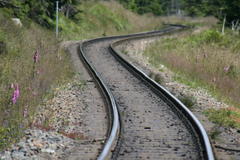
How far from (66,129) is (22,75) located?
3818 mm

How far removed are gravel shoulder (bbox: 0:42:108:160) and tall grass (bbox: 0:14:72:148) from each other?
259 millimetres

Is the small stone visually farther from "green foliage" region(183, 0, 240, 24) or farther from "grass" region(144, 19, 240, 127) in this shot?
"green foliage" region(183, 0, 240, 24)

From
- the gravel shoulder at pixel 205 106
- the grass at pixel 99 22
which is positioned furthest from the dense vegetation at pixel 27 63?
the gravel shoulder at pixel 205 106

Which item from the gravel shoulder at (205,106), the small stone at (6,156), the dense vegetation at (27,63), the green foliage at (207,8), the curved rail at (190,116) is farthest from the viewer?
the green foliage at (207,8)

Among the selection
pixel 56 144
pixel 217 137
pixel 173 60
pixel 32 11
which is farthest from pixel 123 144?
pixel 32 11

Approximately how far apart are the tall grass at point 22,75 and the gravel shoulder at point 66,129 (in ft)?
0.85

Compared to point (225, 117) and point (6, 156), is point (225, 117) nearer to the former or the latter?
point (225, 117)

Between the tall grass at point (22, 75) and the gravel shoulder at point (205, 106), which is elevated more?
the tall grass at point (22, 75)

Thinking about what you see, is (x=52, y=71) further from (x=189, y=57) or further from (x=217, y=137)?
(x=189, y=57)

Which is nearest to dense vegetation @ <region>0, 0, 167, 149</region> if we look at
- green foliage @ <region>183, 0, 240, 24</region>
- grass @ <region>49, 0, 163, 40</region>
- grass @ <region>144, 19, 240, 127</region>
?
grass @ <region>49, 0, 163, 40</region>

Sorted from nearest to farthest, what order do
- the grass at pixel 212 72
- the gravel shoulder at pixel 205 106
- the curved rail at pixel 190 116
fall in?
the curved rail at pixel 190 116, the gravel shoulder at pixel 205 106, the grass at pixel 212 72

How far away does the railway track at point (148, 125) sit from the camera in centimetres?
770

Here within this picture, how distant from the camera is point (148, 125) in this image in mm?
9578

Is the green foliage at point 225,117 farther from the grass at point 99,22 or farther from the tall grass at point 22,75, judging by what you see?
the grass at point 99,22
